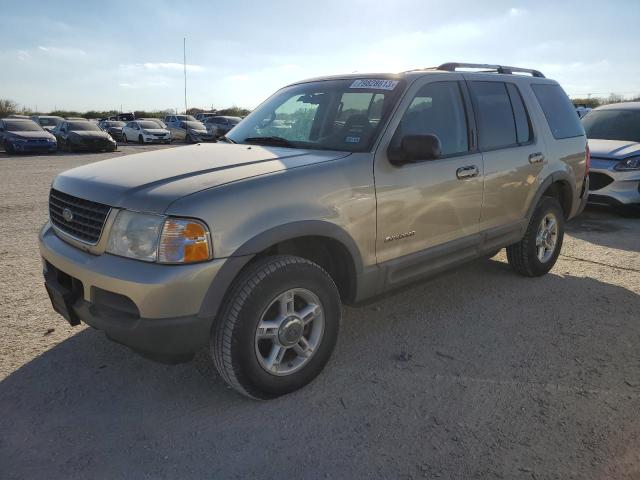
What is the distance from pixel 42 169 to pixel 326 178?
14.3 metres

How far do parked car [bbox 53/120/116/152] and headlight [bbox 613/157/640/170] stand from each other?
20.2m

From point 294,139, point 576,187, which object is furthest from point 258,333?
point 576,187

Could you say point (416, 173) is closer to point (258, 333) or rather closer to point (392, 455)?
point (258, 333)

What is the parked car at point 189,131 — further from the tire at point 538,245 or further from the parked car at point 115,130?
the tire at point 538,245

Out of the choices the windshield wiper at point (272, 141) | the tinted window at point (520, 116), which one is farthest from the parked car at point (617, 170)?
the windshield wiper at point (272, 141)

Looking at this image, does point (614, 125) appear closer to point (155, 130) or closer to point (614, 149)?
point (614, 149)

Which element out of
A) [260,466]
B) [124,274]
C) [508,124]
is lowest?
[260,466]

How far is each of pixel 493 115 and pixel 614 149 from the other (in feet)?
16.3

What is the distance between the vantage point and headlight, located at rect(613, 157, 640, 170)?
773 cm

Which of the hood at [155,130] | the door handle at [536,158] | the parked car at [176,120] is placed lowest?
the door handle at [536,158]

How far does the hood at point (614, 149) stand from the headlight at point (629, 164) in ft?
0.25

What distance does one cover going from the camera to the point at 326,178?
2.96 m

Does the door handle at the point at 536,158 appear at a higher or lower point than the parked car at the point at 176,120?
lower

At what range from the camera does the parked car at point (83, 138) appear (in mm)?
21844
